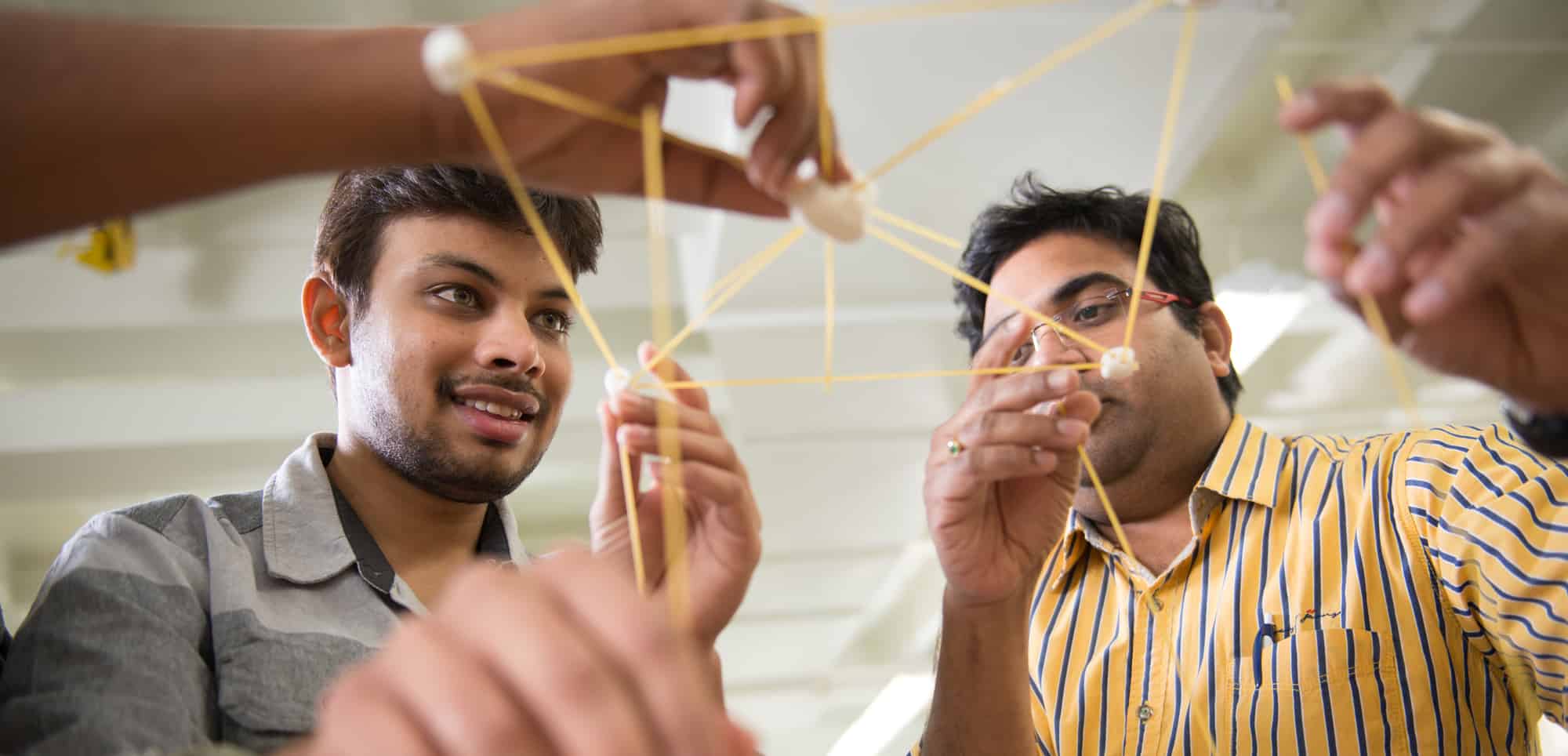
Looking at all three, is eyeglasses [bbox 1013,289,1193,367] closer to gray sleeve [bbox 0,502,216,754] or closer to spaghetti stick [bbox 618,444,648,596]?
spaghetti stick [bbox 618,444,648,596]

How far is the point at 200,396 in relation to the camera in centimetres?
391

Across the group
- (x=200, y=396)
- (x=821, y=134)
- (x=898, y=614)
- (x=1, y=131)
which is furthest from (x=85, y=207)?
(x=898, y=614)

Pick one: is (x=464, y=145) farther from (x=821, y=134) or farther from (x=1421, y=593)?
(x=1421, y=593)

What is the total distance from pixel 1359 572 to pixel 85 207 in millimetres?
1306

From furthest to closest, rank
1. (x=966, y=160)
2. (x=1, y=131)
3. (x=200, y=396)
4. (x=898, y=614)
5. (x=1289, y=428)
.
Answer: (x=898, y=614) → (x=1289, y=428) → (x=200, y=396) → (x=966, y=160) → (x=1, y=131)

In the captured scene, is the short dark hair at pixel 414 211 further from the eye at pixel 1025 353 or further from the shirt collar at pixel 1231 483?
the shirt collar at pixel 1231 483

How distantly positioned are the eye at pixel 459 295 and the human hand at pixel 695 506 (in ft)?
1.19

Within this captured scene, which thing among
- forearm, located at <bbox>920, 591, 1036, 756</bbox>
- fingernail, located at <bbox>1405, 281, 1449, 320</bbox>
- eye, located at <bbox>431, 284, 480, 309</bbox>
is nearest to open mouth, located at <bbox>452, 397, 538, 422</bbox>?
eye, located at <bbox>431, 284, 480, 309</bbox>

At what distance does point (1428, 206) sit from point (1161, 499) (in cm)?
101

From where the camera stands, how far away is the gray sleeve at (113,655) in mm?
743

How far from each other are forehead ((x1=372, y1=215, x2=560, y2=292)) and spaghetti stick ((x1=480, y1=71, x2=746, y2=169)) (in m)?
0.45

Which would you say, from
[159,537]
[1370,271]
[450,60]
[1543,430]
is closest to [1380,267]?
[1370,271]

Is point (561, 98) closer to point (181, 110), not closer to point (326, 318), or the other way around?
point (181, 110)

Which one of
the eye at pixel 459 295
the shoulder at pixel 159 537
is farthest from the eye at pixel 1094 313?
the shoulder at pixel 159 537
